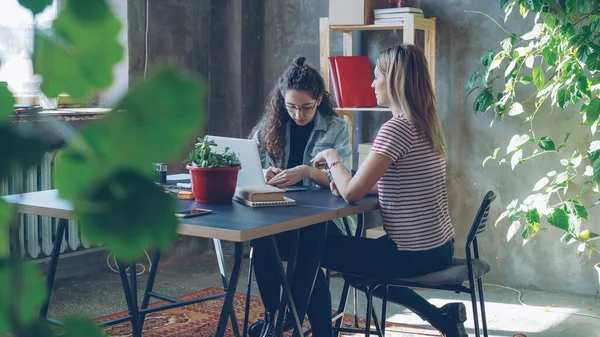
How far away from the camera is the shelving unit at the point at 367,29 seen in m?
4.30

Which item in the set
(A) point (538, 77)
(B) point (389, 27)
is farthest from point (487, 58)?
(B) point (389, 27)

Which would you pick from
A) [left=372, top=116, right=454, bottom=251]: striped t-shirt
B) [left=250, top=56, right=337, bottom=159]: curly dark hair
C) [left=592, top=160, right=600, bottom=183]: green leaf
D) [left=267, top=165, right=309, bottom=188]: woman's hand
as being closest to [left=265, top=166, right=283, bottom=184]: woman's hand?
[left=267, top=165, right=309, bottom=188]: woman's hand

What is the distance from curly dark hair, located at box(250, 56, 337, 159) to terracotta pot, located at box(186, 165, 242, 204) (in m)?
0.72

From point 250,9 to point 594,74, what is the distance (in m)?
2.31

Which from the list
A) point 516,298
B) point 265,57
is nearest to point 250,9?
point 265,57

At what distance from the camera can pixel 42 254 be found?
4.43 metres

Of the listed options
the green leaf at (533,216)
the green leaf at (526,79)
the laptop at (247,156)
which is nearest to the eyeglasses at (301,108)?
the laptop at (247,156)

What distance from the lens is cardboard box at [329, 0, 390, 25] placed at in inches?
174

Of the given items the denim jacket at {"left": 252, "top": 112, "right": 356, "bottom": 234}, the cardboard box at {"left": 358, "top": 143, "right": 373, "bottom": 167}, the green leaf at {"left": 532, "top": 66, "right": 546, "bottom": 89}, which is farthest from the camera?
the cardboard box at {"left": 358, "top": 143, "right": 373, "bottom": 167}

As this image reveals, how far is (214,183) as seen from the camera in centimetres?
268

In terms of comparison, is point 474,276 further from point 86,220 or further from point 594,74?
point 86,220

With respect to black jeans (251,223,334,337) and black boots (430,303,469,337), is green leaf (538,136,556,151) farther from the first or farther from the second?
black jeans (251,223,334,337)

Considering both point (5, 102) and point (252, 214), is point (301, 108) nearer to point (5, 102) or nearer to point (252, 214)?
point (252, 214)

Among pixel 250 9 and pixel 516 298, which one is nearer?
pixel 516 298
